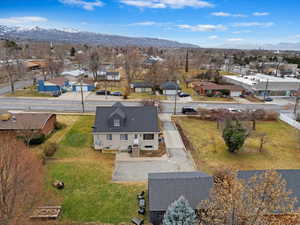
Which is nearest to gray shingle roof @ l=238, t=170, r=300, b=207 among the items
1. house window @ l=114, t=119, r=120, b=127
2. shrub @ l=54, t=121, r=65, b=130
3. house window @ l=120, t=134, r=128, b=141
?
house window @ l=120, t=134, r=128, b=141

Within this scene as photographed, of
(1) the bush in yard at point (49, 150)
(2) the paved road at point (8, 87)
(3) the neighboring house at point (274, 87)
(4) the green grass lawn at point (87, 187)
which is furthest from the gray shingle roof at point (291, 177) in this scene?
(2) the paved road at point (8, 87)

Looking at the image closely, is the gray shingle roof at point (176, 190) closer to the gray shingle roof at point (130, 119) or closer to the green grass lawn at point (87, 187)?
the green grass lawn at point (87, 187)

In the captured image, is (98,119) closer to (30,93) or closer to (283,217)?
(283,217)

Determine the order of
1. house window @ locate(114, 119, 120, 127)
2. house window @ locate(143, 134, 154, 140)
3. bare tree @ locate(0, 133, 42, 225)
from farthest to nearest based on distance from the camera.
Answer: house window @ locate(143, 134, 154, 140)
house window @ locate(114, 119, 120, 127)
bare tree @ locate(0, 133, 42, 225)

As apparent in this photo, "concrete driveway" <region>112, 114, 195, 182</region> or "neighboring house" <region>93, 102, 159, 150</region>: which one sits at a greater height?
"neighboring house" <region>93, 102, 159, 150</region>

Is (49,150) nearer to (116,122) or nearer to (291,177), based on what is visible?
(116,122)

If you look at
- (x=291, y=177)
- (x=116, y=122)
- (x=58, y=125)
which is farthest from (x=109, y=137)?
(x=291, y=177)

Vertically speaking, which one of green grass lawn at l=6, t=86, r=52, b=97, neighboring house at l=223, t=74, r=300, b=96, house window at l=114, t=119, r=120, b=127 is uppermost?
neighboring house at l=223, t=74, r=300, b=96

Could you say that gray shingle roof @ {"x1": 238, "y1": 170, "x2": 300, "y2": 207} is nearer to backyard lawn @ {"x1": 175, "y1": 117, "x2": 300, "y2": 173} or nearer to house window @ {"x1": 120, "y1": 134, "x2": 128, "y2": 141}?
backyard lawn @ {"x1": 175, "y1": 117, "x2": 300, "y2": 173}
